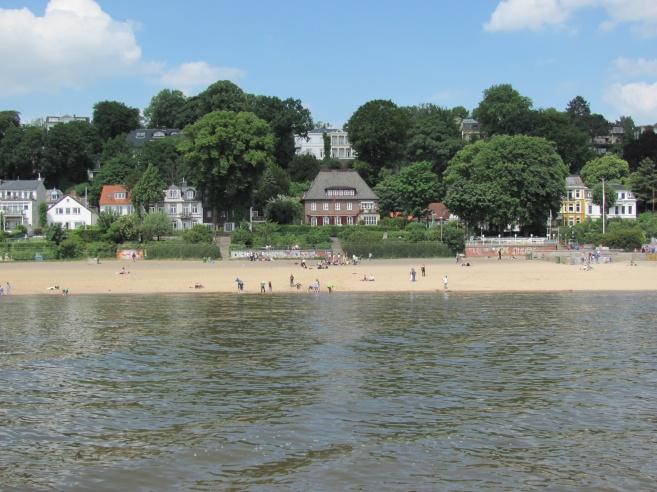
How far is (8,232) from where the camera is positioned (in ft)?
311

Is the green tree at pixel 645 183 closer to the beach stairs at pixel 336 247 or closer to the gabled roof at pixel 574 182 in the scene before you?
the gabled roof at pixel 574 182

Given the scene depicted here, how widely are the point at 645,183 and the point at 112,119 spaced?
96.5 meters

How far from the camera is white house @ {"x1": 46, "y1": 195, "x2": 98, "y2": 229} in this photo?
102637 mm

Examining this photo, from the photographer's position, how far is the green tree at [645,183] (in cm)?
11150

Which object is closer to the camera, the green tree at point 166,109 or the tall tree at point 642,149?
the tall tree at point 642,149

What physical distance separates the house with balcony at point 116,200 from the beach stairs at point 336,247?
113 feet

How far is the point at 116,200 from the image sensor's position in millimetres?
105562

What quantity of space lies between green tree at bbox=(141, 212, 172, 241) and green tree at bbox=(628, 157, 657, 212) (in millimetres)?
70802

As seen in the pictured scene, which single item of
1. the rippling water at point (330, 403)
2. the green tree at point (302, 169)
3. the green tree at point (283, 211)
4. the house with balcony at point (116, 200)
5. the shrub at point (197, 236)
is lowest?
the rippling water at point (330, 403)

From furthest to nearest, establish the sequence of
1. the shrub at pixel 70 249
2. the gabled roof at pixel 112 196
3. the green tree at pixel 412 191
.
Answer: the gabled roof at pixel 112 196, the green tree at pixel 412 191, the shrub at pixel 70 249

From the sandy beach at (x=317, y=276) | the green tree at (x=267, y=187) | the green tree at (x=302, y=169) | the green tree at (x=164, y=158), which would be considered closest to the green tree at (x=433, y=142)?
the green tree at (x=302, y=169)

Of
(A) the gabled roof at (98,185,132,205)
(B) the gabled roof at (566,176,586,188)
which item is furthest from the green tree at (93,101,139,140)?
(B) the gabled roof at (566,176,586,188)

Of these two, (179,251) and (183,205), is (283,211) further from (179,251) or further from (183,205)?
(179,251)

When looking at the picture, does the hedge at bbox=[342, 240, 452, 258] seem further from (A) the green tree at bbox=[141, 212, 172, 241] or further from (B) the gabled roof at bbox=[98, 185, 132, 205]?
(B) the gabled roof at bbox=[98, 185, 132, 205]
